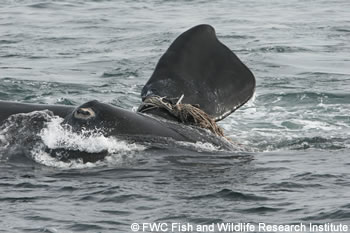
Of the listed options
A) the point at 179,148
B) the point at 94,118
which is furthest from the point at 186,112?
the point at 94,118

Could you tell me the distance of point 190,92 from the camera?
9617 mm

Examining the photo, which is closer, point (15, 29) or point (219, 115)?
point (219, 115)

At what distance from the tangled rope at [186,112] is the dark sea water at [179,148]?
43cm

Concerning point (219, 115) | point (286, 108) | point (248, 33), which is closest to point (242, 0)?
point (248, 33)

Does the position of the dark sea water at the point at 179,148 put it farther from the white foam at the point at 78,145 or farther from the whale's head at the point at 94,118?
the whale's head at the point at 94,118

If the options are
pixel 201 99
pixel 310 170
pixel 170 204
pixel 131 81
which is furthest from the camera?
pixel 131 81

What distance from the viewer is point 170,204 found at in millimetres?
6988

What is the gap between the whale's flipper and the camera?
31.6 ft

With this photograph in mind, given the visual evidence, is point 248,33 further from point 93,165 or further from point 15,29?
point 93,165

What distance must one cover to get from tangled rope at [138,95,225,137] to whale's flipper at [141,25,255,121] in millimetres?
226

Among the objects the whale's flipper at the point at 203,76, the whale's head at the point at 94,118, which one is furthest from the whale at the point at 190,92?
the whale's head at the point at 94,118

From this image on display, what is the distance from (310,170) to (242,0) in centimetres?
1971

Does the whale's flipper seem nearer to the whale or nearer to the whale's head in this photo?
the whale

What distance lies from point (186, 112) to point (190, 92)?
0.49m
